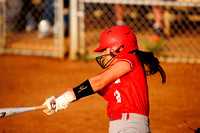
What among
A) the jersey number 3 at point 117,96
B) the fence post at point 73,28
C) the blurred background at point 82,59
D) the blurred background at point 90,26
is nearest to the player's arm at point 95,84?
the jersey number 3 at point 117,96

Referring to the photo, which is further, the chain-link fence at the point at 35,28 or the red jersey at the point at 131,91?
the chain-link fence at the point at 35,28

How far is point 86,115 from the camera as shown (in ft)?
15.4

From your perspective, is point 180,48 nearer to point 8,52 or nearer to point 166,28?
point 166,28

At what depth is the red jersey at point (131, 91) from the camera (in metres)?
2.59

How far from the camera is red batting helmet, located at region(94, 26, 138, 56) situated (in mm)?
2748

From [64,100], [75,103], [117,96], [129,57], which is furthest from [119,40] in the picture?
[75,103]

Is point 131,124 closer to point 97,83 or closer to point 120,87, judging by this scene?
point 120,87

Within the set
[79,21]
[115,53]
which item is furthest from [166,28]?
[115,53]

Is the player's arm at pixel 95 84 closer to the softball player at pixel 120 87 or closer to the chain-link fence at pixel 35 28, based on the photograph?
the softball player at pixel 120 87

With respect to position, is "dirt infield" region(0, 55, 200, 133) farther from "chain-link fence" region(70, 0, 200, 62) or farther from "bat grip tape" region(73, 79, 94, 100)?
"bat grip tape" region(73, 79, 94, 100)

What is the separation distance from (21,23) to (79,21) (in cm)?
412

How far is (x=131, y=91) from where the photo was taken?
103 inches

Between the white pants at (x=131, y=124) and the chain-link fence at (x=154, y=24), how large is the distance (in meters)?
4.95

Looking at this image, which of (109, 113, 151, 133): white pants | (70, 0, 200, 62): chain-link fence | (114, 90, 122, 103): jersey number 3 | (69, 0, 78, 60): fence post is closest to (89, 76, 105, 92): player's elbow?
(114, 90, 122, 103): jersey number 3
